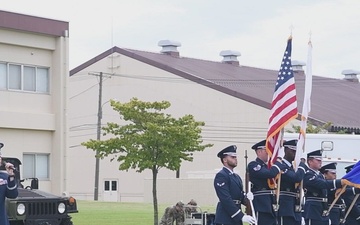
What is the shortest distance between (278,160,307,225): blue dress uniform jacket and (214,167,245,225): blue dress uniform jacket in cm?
82

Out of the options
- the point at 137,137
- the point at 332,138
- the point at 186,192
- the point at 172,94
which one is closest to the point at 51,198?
the point at 332,138

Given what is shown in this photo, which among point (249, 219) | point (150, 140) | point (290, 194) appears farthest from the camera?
point (150, 140)

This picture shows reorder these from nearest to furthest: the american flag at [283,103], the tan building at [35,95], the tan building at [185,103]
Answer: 1. the american flag at [283,103]
2. the tan building at [35,95]
3. the tan building at [185,103]

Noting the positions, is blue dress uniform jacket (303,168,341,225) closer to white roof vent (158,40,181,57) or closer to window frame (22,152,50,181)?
window frame (22,152,50,181)

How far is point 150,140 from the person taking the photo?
35375 millimetres

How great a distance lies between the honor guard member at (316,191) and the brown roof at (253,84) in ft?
131

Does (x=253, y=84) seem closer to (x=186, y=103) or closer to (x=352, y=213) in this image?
(x=186, y=103)

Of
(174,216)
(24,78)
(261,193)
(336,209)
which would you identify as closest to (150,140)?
(24,78)

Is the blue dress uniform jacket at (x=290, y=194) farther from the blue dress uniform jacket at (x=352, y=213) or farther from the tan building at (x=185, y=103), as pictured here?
the tan building at (x=185, y=103)

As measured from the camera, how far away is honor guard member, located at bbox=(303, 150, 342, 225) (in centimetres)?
1572

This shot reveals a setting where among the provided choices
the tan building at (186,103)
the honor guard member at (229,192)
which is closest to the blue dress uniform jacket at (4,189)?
the honor guard member at (229,192)

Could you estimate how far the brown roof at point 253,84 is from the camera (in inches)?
2344

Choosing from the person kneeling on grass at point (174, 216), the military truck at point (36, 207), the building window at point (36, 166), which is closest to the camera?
the military truck at point (36, 207)

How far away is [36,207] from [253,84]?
45462 millimetres
